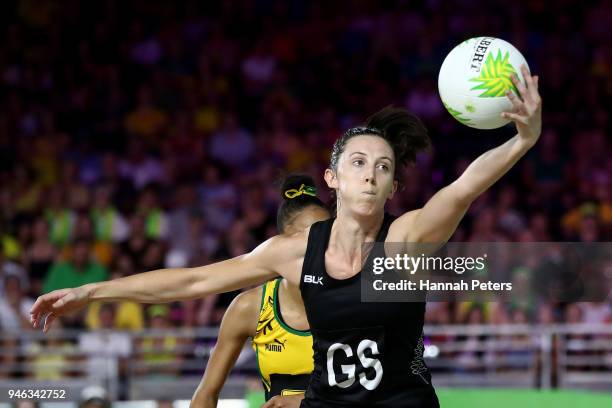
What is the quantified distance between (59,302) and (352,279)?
3.85 feet

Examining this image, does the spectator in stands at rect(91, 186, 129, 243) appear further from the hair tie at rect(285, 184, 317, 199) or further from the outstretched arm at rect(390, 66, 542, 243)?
the outstretched arm at rect(390, 66, 542, 243)

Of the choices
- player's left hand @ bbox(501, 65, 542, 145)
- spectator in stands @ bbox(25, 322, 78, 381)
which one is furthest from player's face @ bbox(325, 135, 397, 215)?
spectator in stands @ bbox(25, 322, 78, 381)

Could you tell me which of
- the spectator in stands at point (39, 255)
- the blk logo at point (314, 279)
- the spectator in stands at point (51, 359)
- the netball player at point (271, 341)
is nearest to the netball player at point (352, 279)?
the blk logo at point (314, 279)

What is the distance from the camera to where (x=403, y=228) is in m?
4.16

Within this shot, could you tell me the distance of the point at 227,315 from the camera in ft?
17.3

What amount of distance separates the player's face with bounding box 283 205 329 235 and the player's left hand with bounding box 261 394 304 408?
0.88 m

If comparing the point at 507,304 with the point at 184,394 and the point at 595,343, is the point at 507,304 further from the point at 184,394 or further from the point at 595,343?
the point at 184,394

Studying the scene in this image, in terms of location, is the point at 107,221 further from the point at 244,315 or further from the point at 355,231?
the point at 355,231

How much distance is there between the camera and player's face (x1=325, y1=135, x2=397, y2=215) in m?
4.23

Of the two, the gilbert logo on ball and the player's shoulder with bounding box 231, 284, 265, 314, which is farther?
the player's shoulder with bounding box 231, 284, 265, 314

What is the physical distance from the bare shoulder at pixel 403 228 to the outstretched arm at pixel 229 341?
124 centimetres

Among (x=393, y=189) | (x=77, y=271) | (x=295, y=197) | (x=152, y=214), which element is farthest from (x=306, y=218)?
(x=152, y=214)

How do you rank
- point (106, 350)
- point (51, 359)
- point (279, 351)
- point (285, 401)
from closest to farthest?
1. point (285, 401)
2. point (279, 351)
3. point (106, 350)
4. point (51, 359)

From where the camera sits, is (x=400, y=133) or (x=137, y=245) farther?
(x=137, y=245)
